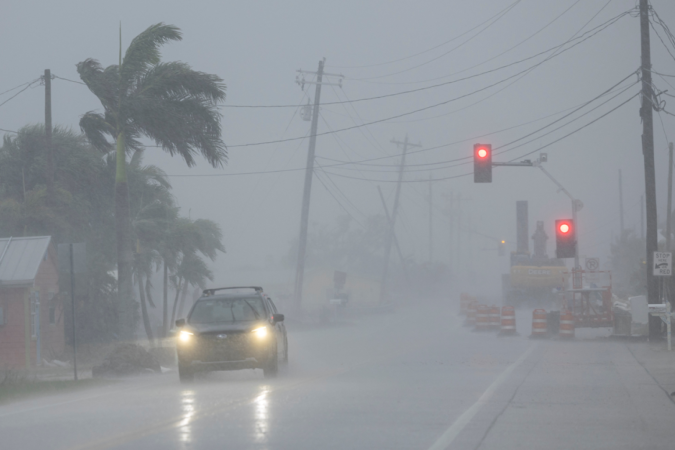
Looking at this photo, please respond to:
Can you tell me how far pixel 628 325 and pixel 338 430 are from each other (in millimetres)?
21696

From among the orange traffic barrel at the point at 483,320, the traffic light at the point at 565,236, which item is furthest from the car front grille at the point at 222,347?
the orange traffic barrel at the point at 483,320

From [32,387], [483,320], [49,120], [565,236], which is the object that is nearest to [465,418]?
[32,387]

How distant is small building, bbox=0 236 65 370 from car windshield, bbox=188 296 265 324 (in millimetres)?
13602

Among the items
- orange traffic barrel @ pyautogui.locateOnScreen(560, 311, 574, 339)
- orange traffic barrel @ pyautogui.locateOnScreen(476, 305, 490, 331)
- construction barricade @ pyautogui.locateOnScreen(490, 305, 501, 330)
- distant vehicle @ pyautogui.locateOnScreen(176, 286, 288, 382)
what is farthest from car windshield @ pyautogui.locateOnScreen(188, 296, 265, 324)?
construction barricade @ pyautogui.locateOnScreen(490, 305, 501, 330)

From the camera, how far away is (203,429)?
8.97 meters

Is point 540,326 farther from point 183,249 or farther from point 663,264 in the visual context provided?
point 183,249

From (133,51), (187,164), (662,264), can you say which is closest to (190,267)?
(187,164)

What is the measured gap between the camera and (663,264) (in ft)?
80.2

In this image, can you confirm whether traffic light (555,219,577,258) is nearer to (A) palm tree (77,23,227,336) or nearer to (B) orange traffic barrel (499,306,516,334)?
(B) orange traffic barrel (499,306,516,334)

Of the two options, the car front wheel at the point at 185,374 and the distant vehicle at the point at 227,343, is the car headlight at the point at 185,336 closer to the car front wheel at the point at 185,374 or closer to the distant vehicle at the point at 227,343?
the distant vehicle at the point at 227,343

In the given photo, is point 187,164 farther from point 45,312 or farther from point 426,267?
point 426,267

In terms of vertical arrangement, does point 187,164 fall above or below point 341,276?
above

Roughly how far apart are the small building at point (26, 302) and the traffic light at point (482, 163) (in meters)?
15.6

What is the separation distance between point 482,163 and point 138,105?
417 inches
